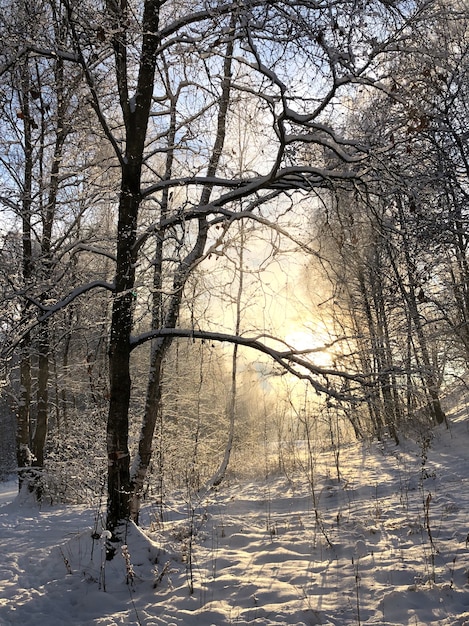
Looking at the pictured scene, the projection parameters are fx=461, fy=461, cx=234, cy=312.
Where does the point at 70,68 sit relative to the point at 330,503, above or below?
above

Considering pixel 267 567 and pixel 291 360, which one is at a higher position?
pixel 291 360

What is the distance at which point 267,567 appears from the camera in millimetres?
3992

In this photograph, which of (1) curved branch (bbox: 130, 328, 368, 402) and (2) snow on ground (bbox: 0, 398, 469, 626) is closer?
(2) snow on ground (bbox: 0, 398, 469, 626)

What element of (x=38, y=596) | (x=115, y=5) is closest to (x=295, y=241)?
(x=115, y=5)

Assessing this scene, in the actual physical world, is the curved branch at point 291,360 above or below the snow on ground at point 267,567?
above

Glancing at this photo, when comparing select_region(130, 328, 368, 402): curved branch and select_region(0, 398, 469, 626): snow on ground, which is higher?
select_region(130, 328, 368, 402): curved branch

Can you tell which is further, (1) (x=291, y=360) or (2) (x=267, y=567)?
(1) (x=291, y=360)

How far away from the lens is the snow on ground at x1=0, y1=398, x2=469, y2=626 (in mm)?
3131

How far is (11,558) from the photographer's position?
15.5ft

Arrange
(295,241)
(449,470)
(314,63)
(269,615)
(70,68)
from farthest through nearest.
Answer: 1. (449,470)
2. (70,68)
3. (295,241)
4. (314,63)
5. (269,615)

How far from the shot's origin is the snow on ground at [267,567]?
10.3 feet

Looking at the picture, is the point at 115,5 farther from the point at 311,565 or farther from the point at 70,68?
the point at 311,565

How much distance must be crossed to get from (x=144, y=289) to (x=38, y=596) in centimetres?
264

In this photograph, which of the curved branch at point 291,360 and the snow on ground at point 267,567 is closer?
the snow on ground at point 267,567
